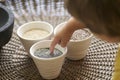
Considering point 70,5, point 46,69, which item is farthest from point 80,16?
point 46,69

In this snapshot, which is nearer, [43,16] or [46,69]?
[46,69]

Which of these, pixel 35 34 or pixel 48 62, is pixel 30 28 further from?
pixel 48 62

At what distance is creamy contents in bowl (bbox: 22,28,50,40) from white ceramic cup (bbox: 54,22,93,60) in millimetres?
33

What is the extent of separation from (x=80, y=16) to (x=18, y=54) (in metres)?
0.27

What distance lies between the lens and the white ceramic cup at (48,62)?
54 cm

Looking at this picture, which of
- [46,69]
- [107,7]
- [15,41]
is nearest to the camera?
[107,7]

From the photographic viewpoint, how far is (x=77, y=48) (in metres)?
0.60

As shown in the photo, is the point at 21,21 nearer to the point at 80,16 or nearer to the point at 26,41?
the point at 26,41

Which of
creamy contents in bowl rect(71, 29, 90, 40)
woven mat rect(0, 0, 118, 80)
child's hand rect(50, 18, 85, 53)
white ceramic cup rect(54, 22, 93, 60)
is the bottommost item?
woven mat rect(0, 0, 118, 80)

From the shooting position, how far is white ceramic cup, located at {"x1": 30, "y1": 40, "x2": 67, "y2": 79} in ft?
1.78

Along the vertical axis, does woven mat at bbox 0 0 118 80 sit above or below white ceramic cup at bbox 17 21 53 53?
below

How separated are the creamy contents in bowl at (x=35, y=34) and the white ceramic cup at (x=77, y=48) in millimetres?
33

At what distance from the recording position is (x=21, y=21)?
0.71m

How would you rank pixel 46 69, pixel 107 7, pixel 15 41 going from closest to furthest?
pixel 107 7, pixel 46 69, pixel 15 41
